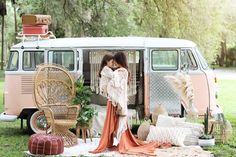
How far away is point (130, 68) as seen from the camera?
9.87 meters

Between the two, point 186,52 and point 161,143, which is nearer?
point 161,143

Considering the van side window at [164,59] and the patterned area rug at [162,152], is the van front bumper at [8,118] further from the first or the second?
the van side window at [164,59]

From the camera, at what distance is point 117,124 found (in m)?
8.34

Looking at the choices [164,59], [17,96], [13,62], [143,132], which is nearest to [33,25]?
[13,62]

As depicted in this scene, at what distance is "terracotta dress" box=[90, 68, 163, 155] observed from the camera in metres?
8.26

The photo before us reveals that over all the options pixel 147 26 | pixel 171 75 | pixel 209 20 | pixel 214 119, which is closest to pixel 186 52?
pixel 171 75

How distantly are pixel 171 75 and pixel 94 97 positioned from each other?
147 centimetres

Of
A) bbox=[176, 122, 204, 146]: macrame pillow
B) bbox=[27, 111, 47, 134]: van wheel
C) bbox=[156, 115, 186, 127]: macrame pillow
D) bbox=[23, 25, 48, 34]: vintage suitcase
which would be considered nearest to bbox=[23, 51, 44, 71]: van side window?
bbox=[23, 25, 48, 34]: vintage suitcase

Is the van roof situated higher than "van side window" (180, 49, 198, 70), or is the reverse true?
the van roof

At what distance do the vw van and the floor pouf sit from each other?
6.00ft

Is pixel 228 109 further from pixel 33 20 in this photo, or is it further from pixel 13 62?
pixel 13 62

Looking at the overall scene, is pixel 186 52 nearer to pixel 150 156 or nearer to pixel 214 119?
pixel 214 119

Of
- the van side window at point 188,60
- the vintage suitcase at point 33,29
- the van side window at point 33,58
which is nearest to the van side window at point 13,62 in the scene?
the van side window at point 33,58

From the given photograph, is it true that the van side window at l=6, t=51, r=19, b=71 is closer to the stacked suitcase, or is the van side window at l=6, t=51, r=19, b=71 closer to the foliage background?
the stacked suitcase
